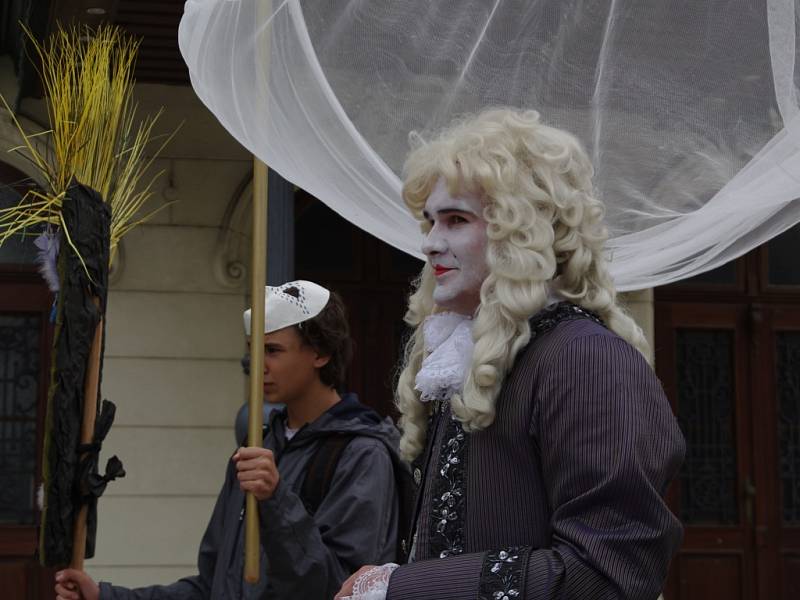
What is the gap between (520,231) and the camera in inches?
83.3

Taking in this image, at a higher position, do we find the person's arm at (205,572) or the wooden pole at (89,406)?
the wooden pole at (89,406)

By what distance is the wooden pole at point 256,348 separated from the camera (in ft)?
9.48

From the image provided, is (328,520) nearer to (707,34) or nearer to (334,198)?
(334,198)

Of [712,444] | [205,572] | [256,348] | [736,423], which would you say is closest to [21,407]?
[712,444]

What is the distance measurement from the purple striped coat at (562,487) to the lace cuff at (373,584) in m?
0.03

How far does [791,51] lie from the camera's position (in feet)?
8.21

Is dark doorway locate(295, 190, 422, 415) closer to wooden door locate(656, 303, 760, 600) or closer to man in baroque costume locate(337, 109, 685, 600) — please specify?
wooden door locate(656, 303, 760, 600)

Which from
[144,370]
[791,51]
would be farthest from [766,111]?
[144,370]

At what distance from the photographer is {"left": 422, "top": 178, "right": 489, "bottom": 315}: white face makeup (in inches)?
86.7

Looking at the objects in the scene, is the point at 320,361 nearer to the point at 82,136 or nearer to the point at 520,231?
the point at 82,136

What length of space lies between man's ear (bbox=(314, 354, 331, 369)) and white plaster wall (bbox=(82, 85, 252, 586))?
380cm

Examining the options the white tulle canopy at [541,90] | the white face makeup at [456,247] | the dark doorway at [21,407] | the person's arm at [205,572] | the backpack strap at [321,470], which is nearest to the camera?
the white face makeup at [456,247]

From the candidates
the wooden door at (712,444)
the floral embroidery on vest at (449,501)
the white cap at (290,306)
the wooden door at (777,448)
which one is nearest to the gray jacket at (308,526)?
the white cap at (290,306)

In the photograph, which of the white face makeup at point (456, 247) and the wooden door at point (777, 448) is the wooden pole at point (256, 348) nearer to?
the white face makeup at point (456, 247)
